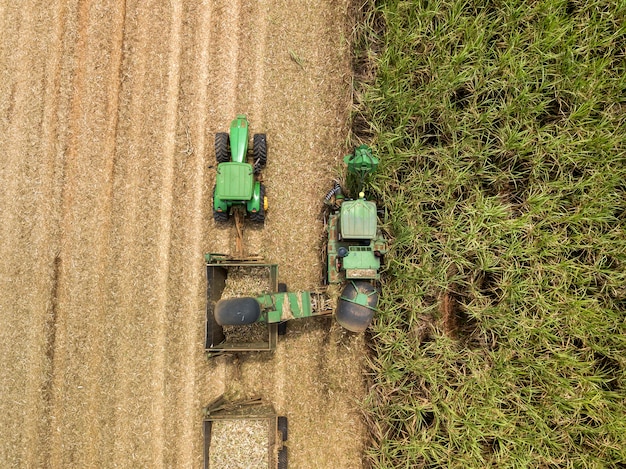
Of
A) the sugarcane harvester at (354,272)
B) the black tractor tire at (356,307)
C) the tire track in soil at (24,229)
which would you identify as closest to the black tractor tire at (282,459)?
the sugarcane harvester at (354,272)

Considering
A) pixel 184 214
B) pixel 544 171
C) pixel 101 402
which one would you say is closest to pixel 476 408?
pixel 544 171

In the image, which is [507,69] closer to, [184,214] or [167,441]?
[184,214]

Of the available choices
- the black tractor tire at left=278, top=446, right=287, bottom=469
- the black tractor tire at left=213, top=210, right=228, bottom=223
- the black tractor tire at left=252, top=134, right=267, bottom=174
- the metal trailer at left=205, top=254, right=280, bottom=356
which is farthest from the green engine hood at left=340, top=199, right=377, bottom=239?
the black tractor tire at left=278, top=446, right=287, bottom=469

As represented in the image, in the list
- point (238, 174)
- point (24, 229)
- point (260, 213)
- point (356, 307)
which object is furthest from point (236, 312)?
point (24, 229)

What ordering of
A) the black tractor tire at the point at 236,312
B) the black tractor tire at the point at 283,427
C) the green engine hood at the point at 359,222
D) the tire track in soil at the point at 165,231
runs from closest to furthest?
the black tractor tire at the point at 236,312, the green engine hood at the point at 359,222, the black tractor tire at the point at 283,427, the tire track in soil at the point at 165,231

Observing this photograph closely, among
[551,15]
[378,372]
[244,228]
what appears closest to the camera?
[551,15]

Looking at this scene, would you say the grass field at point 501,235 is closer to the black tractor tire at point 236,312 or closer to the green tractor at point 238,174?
the green tractor at point 238,174
